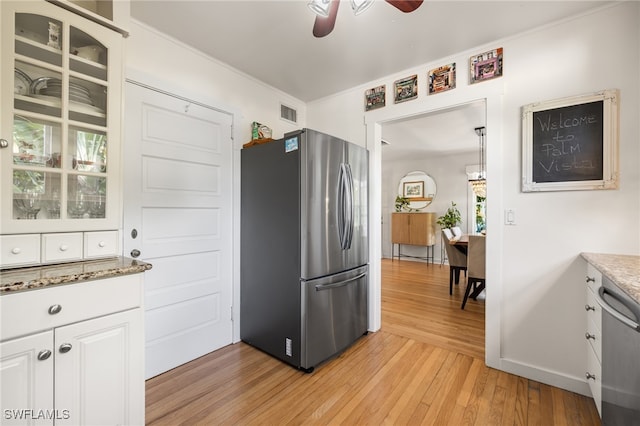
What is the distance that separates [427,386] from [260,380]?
3.86ft

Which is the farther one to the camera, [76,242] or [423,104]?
[423,104]

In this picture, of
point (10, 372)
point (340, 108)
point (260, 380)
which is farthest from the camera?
point (340, 108)

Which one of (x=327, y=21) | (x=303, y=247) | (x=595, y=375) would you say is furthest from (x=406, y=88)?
(x=595, y=375)

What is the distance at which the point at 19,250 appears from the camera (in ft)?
3.88

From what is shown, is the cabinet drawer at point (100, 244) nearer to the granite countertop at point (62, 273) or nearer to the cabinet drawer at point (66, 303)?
the granite countertop at point (62, 273)

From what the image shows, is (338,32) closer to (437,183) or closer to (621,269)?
(621,269)

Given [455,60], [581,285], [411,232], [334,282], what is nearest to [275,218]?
[334,282]

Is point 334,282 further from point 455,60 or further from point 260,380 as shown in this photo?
point 455,60

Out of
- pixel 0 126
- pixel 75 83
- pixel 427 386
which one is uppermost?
pixel 75 83

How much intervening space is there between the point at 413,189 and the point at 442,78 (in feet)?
15.5

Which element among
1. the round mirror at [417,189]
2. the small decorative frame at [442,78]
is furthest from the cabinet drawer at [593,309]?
the round mirror at [417,189]

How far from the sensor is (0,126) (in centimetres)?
114

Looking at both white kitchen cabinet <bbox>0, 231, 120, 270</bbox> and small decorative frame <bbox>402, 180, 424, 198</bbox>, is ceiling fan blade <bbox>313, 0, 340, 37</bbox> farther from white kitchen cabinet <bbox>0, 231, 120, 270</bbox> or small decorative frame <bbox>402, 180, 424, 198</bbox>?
small decorative frame <bbox>402, 180, 424, 198</bbox>

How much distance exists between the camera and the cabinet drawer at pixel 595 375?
1459mm
